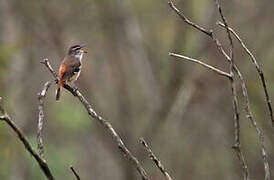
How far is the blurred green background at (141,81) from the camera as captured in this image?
1052 centimetres

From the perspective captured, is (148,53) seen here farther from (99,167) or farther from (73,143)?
(99,167)

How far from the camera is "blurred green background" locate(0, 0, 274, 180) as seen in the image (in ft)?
34.5

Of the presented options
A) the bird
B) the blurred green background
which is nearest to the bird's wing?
the bird

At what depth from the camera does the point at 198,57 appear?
34.9ft

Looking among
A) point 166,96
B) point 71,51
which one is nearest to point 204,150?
point 166,96

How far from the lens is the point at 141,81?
12.0 meters

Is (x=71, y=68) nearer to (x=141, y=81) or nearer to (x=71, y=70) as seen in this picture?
(x=71, y=70)

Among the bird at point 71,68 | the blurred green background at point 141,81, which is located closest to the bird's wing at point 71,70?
the bird at point 71,68

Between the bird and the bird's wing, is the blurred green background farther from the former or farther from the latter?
the bird's wing

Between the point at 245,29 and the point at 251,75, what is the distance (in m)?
0.92

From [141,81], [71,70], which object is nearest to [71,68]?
[71,70]

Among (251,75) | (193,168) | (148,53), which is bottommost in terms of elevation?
(193,168)

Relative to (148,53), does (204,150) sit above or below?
below

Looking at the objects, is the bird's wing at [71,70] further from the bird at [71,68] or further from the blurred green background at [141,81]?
the blurred green background at [141,81]
